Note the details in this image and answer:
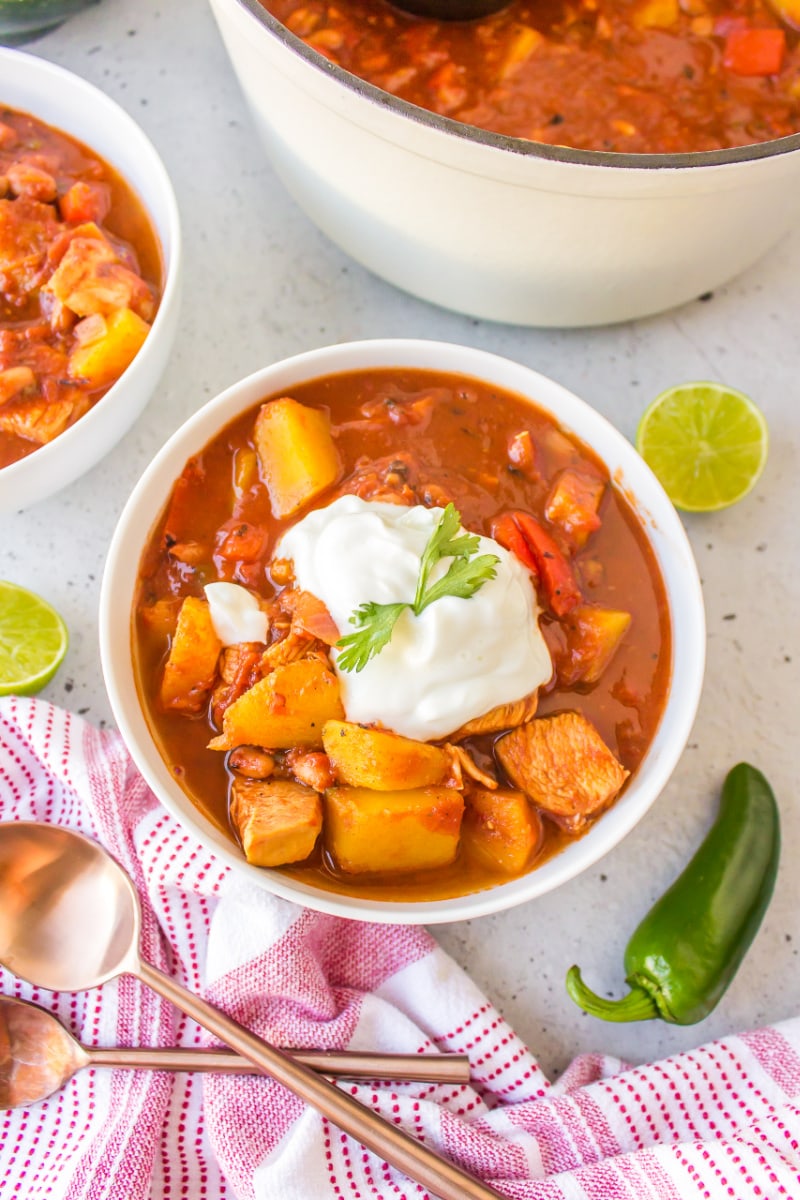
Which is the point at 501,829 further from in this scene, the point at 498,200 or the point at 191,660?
the point at 498,200

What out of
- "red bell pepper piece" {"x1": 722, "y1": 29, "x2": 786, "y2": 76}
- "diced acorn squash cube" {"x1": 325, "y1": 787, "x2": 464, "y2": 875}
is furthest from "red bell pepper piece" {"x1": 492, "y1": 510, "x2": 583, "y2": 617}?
"red bell pepper piece" {"x1": 722, "y1": 29, "x2": 786, "y2": 76}

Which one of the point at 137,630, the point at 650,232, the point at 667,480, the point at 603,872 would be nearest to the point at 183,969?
the point at 137,630

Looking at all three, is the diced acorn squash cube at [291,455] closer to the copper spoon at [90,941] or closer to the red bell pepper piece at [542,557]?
the red bell pepper piece at [542,557]

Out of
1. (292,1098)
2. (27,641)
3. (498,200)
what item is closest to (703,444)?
(498,200)

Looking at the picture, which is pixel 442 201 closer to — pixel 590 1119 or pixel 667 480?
pixel 667 480

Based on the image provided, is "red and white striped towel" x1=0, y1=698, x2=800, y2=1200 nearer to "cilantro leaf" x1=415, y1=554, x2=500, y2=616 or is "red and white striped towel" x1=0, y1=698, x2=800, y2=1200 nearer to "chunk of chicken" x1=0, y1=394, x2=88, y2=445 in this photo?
"chunk of chicken" x1=0, y1=394, x2=88, y2=445

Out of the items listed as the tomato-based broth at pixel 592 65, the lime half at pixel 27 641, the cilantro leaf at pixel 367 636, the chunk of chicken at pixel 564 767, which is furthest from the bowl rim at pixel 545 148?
the lime half at pixel 27 641
